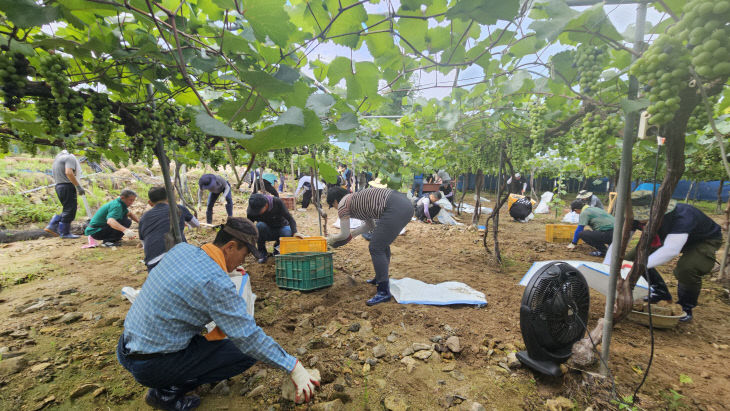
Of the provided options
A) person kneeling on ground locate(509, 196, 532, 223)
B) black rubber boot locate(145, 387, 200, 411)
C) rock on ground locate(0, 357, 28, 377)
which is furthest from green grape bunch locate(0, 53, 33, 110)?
person kneeling on ground locate(509, 196, 532, 223)

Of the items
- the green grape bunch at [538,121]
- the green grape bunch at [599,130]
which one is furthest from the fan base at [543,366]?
the green grape bunch at [538,121]

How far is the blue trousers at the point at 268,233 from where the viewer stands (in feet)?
15.6

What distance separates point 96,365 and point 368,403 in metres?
2.09

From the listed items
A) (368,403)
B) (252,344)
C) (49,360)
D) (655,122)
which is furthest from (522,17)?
(49,360)

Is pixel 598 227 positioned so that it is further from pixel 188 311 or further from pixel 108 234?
pixel 108 234

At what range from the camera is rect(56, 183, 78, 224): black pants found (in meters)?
5.25

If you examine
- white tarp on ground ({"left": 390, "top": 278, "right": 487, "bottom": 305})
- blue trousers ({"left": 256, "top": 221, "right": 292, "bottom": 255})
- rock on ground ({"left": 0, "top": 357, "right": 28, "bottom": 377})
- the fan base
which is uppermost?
blue trousers ({"left": 256, "top": 221, "right": 292, "bottom": 255})

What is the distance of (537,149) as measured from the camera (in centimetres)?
308

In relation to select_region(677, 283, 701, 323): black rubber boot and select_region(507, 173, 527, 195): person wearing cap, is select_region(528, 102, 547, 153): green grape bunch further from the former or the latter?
select_region(507, 173, 527, 195): person wearing cap

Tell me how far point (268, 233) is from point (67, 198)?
4163 millimetres

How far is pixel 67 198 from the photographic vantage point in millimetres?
5367

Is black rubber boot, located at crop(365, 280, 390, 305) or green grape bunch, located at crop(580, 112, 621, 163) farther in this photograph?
black rubber boot, located at crop(365, 280, 390, 305)

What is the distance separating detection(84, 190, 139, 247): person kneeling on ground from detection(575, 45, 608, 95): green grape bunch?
6022 millimetres

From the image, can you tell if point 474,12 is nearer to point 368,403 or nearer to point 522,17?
point 522,17
